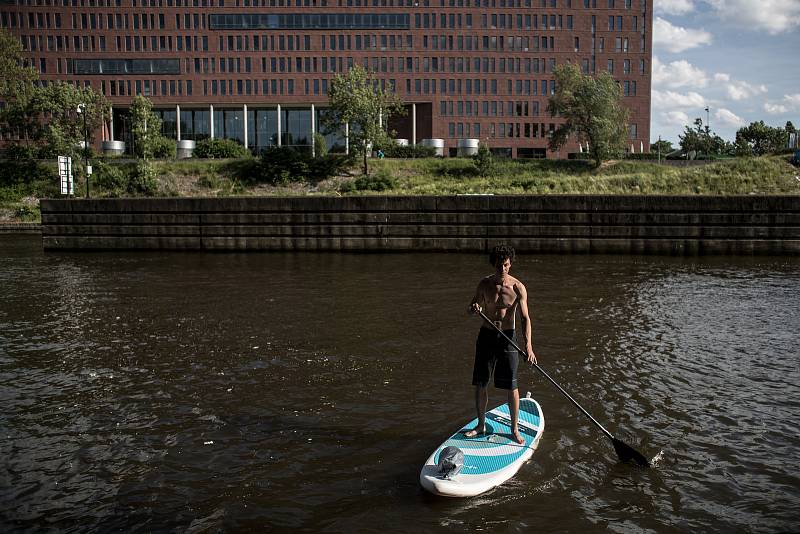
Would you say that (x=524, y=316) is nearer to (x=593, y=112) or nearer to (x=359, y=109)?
(x=359, y=109)

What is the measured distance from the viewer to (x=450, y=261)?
27.9m

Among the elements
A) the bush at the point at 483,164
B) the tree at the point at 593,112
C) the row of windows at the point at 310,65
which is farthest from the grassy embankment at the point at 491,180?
the row of windows at the point at 310,65

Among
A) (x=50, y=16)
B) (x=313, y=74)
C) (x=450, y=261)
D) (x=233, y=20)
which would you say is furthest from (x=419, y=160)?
(x=50, y=16)

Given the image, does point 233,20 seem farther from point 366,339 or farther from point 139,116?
point 366,339

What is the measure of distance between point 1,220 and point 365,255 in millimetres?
37303

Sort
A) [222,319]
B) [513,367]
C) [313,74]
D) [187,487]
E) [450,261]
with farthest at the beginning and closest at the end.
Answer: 1. [313,74]
2. [450,261]
3. [222,319]
4. [513,367]
5. [187,487]

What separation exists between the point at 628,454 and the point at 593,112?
187ft

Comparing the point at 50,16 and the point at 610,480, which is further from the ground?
the point at 50,16

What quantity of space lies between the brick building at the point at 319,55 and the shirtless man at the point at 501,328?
86792mm

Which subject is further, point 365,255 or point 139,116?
point 139,116

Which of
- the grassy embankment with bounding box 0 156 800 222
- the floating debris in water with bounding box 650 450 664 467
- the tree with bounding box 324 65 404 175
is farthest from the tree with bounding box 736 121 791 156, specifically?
the floating debris in water with bounding box 650 450 664 467

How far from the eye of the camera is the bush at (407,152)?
62188 millimetres

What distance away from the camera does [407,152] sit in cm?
6281

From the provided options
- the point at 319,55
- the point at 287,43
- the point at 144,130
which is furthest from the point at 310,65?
the point at 144,130
